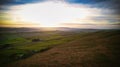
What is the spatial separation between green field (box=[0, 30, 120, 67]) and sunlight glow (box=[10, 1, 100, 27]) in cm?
23

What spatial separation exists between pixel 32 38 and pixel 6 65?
27.1 inches

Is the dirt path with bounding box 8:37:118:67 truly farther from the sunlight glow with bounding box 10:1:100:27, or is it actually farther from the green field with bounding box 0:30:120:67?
the sunlight glow with bounding box 10:1:100:27

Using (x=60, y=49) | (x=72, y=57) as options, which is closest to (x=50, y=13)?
(x=60, y=49)

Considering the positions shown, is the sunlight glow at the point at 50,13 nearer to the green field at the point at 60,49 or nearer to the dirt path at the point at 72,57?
the green field at the point at 60,49

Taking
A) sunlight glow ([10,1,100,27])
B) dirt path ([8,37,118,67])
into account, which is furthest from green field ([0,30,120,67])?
sunlight glow ([10,1,100,27])

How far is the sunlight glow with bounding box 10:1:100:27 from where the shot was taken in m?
3.36

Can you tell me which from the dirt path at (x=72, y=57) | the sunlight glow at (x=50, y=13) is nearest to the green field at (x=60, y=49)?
the dirt path at (x=72, y=57)

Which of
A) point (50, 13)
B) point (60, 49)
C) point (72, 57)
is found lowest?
point (72, 57)

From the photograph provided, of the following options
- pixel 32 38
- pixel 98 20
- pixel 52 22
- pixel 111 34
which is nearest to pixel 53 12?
pixel 52 22

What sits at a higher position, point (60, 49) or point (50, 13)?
point (50, 13)

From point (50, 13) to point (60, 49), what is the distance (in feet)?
2.37

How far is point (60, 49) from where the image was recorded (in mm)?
3244

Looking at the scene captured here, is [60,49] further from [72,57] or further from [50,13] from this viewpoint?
[50,13]

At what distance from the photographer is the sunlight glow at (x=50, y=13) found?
132 inches
